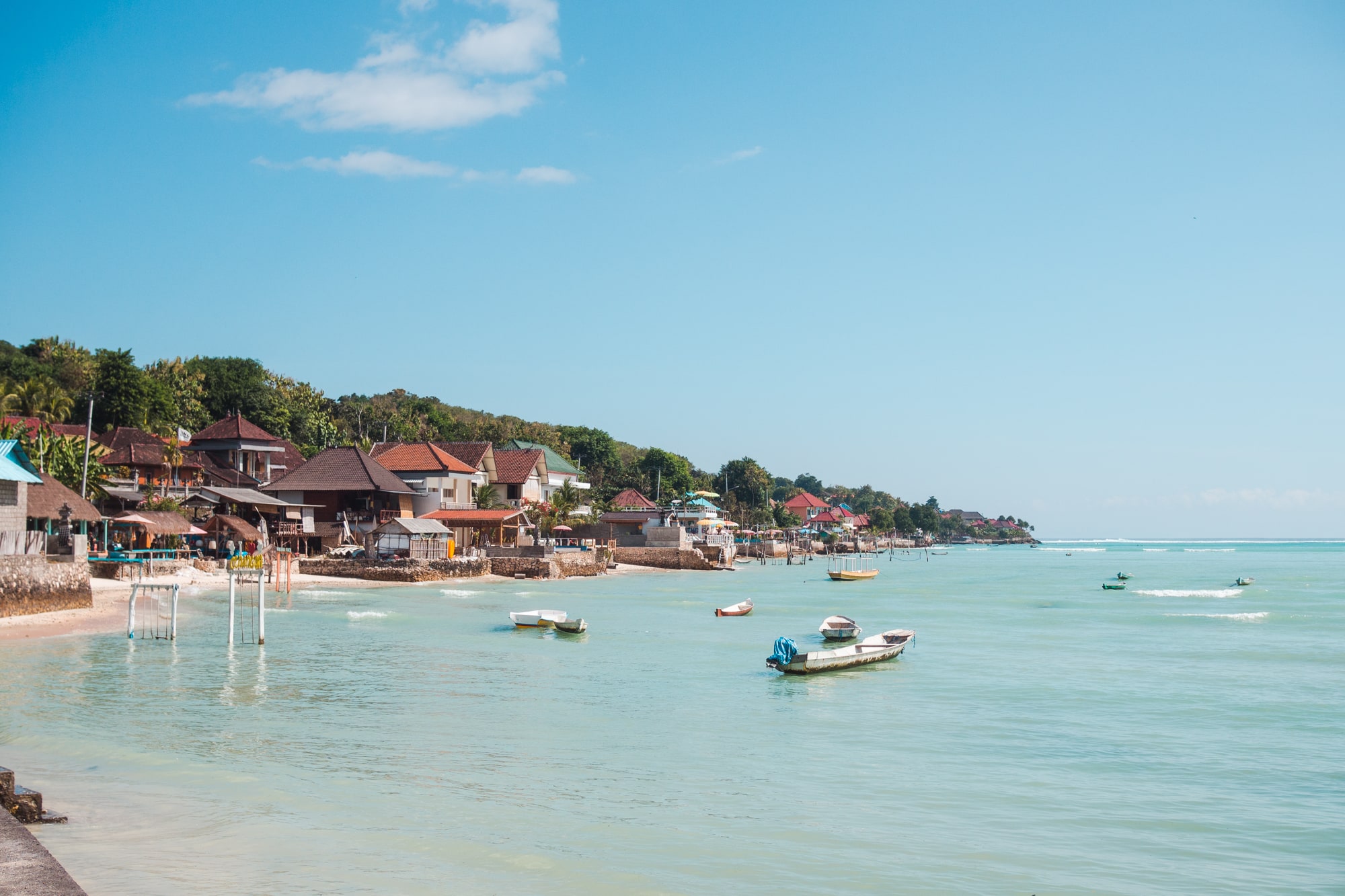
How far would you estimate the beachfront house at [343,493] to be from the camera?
59.2 metres

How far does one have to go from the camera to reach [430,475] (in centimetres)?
6638

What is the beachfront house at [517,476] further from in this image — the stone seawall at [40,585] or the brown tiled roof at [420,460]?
the stone seawall at [40,585]

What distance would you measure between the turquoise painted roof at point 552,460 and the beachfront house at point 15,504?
202ft

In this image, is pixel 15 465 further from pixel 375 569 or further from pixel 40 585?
pixel 375 569

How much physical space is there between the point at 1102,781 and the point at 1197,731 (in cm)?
547

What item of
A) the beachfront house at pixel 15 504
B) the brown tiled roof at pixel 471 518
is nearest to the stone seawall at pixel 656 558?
the brown tiled roof at pixel 471 518

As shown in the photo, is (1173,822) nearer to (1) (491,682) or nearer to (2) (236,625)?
(1) (491,682)

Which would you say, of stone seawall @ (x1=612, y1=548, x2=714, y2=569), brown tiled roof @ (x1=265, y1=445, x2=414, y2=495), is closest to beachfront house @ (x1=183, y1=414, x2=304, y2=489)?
brown tiled roof @ (x1=265, y1=445, x2=414, y2=495)

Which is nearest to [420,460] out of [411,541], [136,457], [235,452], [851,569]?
[235,452]

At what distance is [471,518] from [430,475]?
501 cm

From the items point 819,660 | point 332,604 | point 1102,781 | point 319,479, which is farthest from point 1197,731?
point 319,479

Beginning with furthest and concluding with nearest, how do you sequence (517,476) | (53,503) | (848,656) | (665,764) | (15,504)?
(517,476), (53,503), (15,504), (848,656), (665,764)

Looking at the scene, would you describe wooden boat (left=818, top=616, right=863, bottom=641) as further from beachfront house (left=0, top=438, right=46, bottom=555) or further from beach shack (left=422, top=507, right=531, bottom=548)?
beach shack (left=422, top=507, right=531, bottom=548)

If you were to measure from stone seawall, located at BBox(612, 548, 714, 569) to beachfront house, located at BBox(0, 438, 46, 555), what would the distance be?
4916cm
